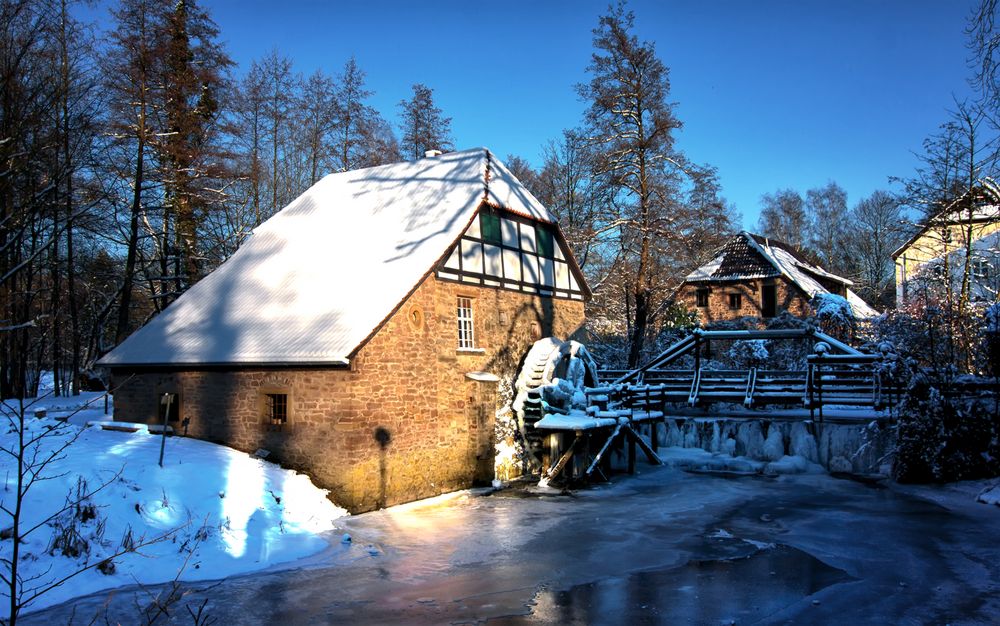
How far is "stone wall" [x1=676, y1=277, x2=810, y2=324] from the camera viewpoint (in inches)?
1265

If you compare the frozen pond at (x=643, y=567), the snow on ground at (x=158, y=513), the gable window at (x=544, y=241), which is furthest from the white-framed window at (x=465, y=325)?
the snow on ground at (x=158, y=513)

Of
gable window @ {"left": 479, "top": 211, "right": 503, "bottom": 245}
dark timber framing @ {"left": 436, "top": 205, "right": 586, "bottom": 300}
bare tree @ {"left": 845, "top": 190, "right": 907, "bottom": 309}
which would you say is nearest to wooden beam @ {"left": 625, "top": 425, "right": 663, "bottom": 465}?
dark timber framing @ {"left": 436, "top": 205, "right": 586, "bottom": 300}

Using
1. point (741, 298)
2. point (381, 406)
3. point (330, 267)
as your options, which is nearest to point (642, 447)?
point (381, 406)

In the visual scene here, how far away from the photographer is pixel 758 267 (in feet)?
108

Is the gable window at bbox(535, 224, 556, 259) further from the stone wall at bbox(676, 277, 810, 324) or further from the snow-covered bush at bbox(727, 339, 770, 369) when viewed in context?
the stone wall at bbox(676, 277, 810, 324)

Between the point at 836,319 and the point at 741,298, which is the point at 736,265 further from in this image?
the point at 836,319

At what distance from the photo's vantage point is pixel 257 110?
28.9m

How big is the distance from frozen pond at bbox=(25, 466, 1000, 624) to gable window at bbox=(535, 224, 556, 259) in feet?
25.3

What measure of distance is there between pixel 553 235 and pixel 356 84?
12.6 meters

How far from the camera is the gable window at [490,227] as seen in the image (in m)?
17.7

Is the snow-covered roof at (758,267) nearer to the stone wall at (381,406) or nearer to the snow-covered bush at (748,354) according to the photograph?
the snow-covered bush at (748,354)

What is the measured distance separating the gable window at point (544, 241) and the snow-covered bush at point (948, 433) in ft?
31.1

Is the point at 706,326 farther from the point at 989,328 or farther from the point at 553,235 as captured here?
the point at 989,328

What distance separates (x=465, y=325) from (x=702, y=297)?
66.8 ft
